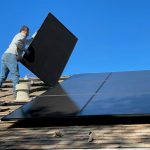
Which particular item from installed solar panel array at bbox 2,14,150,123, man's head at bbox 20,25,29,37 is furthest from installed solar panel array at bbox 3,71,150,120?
man's head at bbox 20,25,29,37

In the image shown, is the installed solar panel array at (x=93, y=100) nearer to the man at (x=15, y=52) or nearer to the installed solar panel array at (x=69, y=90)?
the installed solar panel array at (x=69, y=90)

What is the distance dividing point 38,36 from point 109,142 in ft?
13.6

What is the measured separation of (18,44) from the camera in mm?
9281

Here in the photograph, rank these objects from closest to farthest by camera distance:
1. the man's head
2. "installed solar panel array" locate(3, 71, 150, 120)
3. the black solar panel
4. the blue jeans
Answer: "installed solar panel array" locate(3, 71, 150, 120) → the black solar panel → the man's head → the blue jeans

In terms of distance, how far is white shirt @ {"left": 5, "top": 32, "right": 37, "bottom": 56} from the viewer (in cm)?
929

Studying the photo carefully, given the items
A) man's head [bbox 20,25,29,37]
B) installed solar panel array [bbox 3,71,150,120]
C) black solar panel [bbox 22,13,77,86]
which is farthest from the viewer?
man's head [bbox 20,25,29,37]

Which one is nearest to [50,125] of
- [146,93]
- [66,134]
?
[66,134]

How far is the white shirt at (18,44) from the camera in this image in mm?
9289

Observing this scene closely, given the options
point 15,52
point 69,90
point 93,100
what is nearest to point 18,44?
point 15,52

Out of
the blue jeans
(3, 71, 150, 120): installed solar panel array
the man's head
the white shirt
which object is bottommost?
(3, 71, 150, 120): installed solar panel array

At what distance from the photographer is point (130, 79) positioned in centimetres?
870

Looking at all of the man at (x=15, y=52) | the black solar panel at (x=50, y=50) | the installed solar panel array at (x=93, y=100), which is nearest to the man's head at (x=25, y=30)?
the man at (x=15, y=52)

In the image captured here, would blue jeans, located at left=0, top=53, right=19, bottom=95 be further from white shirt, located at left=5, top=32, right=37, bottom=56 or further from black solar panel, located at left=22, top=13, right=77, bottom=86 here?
black solar panel, located at left=22, top=13, right=77, bottom=86

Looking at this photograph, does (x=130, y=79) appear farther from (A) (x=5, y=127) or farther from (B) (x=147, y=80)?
(A) (x=5, y=127)
